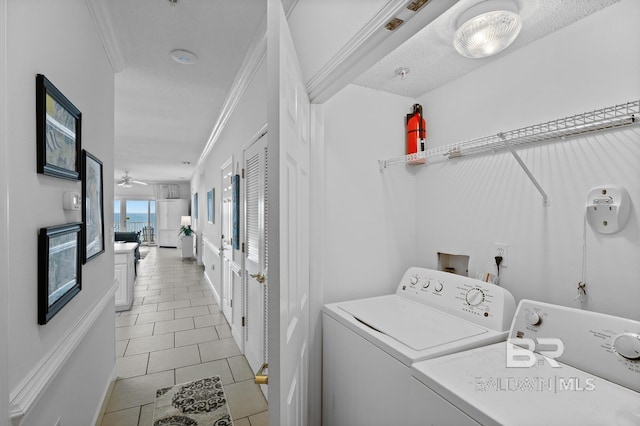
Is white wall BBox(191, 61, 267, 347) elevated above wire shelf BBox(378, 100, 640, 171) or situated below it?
above

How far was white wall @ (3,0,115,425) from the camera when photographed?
970 mm

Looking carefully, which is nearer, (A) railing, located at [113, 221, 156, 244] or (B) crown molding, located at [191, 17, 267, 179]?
(B) crown molding, located at [191, 17, 267, 179]

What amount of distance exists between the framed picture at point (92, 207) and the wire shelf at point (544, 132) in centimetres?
178

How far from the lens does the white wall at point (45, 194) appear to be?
970 mm

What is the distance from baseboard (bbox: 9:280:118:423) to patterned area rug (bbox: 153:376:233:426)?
0.92 meters

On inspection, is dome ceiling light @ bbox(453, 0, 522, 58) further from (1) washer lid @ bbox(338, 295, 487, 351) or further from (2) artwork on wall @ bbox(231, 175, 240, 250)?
(2) artwork on wall @ bbox(231, 175, 240, 250)

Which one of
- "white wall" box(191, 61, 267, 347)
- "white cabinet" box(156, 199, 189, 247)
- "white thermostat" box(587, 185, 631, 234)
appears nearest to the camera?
"white thermostat" box(587, 185, 631, 234)

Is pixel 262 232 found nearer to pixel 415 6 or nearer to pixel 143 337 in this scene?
pixel 415 6

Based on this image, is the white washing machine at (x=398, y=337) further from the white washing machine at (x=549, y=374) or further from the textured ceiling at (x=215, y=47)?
the textured ceiling at (x=215, y=47)

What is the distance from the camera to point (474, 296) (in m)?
1.47

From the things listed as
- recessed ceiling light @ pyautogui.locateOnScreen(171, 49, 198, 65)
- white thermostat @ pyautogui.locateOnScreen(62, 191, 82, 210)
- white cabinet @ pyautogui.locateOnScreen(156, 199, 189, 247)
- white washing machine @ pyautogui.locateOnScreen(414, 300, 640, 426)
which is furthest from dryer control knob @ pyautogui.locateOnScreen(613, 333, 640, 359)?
white cabinet @ pyautogui.locateOnScreen(156, 199, 189, 247)

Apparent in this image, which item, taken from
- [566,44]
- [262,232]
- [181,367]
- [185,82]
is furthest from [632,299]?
[185,82]

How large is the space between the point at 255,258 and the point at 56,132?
58.6 inches

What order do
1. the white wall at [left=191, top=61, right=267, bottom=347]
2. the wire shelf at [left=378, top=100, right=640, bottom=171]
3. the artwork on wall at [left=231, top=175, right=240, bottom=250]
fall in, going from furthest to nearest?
the artwork on wall at [left=231, top=175, right=240, bottom=250]
the white wall at [left=191, top=61, right=267, bottom=347]
the wire shelf at [left=378, top=100, right=640, bottom=171]
